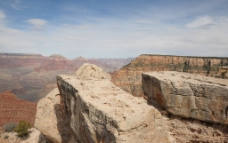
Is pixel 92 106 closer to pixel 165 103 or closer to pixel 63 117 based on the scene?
pixel 165 103

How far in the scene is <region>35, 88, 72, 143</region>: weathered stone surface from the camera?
16.2 m

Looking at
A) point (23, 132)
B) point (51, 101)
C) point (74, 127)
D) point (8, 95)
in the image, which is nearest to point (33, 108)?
point (8, 95)

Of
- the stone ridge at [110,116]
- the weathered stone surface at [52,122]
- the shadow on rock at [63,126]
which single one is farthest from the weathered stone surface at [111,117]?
the weathered stone surface at [52,122]

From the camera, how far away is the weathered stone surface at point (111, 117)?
26.8ft

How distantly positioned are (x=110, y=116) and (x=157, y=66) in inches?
2762

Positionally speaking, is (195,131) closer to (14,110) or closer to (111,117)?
Answer: (111,117)

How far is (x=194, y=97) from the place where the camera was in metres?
10.1

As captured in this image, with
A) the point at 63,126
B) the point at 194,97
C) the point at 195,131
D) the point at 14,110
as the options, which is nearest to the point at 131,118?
the point at 194,97

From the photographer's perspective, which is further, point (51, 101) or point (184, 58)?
point (184, 58)

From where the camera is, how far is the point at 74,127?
1225 centimetres

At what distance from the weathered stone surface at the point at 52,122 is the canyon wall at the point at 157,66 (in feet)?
165

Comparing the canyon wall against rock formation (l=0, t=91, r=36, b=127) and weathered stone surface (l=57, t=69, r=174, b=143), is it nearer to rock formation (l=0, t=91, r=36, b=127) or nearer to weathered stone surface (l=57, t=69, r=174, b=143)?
rock formation (l=0, t=91, r=36, b=127)

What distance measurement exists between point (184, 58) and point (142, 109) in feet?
237

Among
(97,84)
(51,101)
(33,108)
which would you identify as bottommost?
(33,108)
